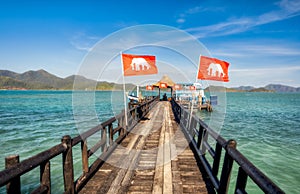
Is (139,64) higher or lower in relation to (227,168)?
higher

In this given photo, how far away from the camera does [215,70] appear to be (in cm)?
824

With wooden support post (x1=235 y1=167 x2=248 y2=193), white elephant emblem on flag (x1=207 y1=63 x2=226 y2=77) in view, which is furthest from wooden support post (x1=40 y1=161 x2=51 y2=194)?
white elephant emblem on flag (x1=207 y1=63 x2=226 y2=77)

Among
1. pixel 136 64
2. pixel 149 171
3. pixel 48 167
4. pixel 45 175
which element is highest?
pixel 136 64

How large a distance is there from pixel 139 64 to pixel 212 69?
127 inches

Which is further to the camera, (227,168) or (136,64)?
(136,64)

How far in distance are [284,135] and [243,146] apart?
6.74 meters

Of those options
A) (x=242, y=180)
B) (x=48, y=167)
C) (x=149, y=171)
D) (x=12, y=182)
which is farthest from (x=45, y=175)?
(x=242, y=180)

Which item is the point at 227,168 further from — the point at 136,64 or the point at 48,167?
the point at 136,64

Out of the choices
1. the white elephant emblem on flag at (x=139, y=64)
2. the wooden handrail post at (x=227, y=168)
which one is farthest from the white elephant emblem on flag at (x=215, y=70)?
the wooden handrail post at (x=227, y=168)

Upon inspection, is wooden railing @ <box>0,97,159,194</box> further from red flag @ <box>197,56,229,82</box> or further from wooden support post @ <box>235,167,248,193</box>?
red flag @ <box>197,56,229,82</box>

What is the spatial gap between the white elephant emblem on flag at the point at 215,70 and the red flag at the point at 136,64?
2.51 metres

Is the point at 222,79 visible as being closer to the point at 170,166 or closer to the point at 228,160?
the point at 170,166

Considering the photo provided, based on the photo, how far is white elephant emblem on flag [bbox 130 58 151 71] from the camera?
7621mm

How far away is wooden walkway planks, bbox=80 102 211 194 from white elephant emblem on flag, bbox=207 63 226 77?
3326 millimetres
